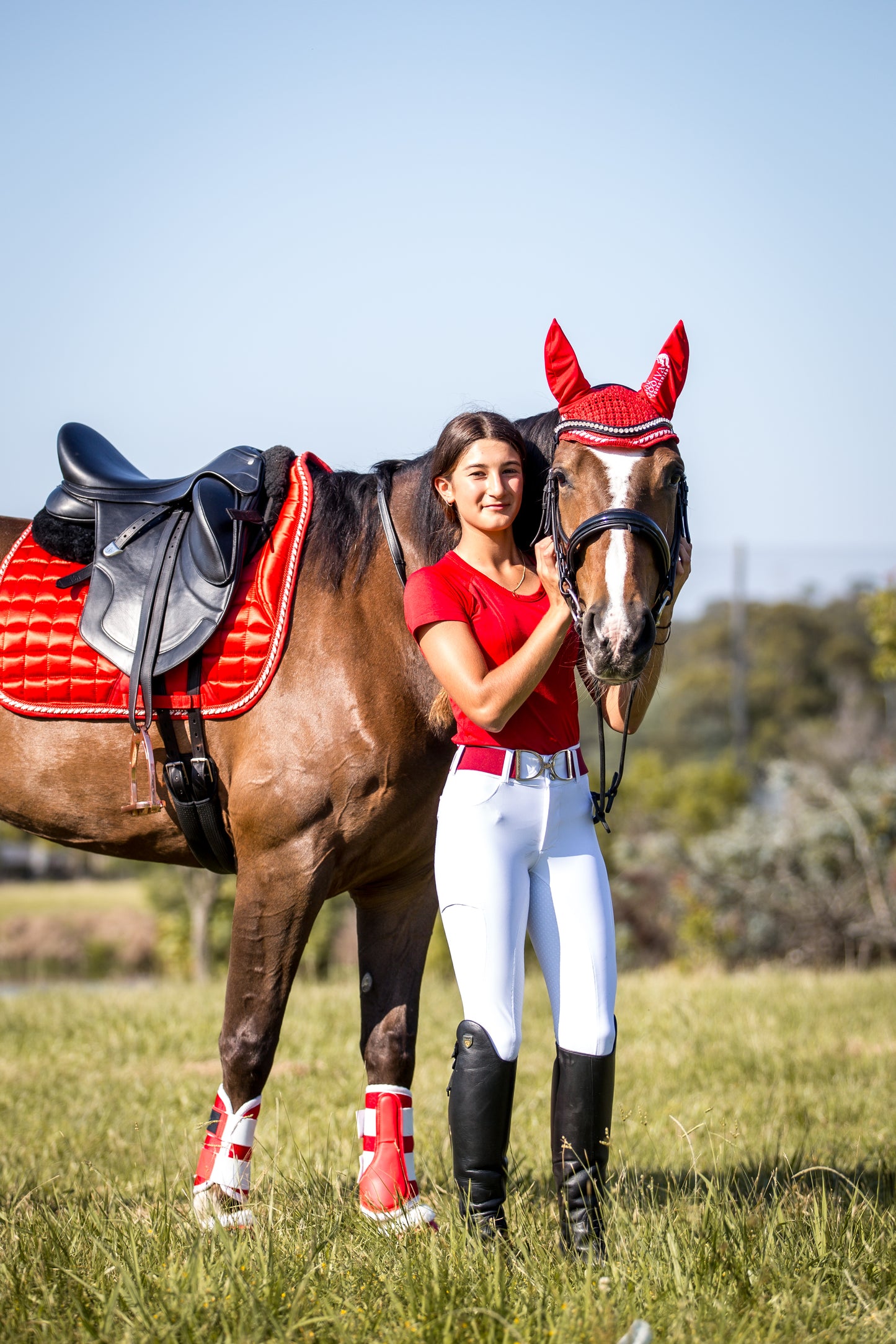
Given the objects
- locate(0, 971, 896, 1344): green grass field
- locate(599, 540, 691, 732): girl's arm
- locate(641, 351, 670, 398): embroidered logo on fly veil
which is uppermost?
locate(641, 351, 670, 398): embroidered logo on fly veil

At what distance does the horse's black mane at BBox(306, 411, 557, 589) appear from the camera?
2.86 m

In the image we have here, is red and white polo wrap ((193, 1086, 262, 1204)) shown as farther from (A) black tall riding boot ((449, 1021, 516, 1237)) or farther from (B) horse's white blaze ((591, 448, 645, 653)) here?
(B) horse's white blaze ((591, 448, 645, 653))

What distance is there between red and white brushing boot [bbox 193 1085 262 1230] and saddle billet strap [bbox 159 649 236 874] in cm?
69

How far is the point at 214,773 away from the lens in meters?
2.99

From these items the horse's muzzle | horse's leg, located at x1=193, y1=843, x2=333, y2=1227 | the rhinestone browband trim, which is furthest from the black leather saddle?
the horse's muzzle

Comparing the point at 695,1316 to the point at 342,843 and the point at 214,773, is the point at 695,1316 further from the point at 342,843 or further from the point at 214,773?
the point at 214,773

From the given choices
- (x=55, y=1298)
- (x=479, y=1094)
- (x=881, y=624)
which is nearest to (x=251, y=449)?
(x=479, y=1094)

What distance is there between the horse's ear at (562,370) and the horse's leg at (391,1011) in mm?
1377

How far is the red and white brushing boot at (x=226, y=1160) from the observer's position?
2877mm

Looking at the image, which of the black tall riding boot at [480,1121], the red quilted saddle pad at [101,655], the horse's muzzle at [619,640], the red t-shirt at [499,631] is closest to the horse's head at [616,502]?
the horse's muzzle at [619,640]

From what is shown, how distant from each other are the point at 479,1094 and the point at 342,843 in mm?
710

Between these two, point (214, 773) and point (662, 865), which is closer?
point (214, 773)

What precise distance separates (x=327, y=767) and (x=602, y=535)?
0.94 meters

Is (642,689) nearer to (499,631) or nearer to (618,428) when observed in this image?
(499,631)
